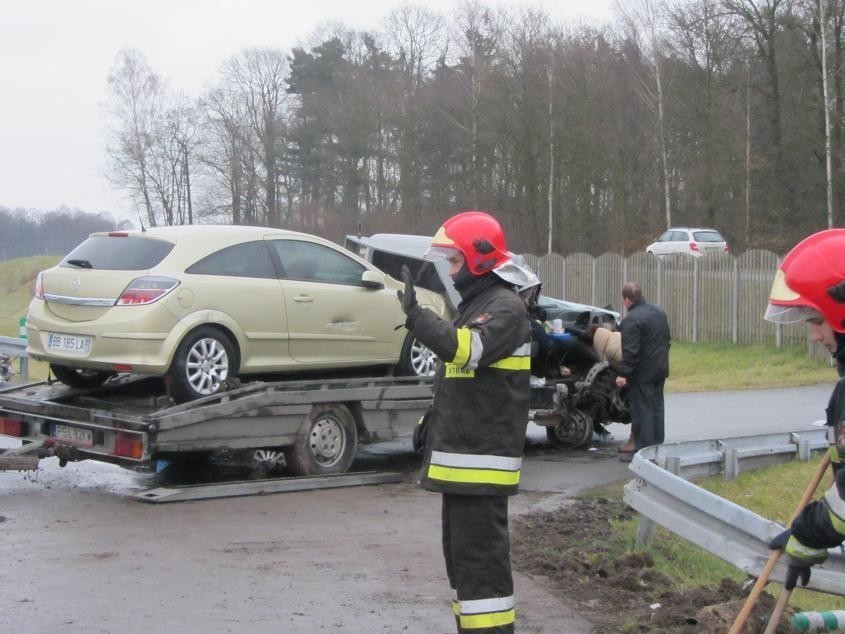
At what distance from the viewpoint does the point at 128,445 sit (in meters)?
8.38

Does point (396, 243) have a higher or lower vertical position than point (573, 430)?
higher

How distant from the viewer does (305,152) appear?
5256 cm

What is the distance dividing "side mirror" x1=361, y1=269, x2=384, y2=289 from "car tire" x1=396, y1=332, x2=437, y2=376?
2.14 ft

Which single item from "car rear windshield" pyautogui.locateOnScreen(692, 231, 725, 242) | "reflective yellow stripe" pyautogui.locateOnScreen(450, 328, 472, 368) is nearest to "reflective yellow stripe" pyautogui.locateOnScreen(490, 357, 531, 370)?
"reflective yellow stripe" pyautogui.locateOnScreen(450, 328, 472, 368)

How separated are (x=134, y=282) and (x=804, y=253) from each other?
5.95 m

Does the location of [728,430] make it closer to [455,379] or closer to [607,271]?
[455,379]

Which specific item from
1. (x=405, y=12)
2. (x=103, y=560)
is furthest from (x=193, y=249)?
(x=405, y=12)

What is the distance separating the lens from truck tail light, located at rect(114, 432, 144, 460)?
830 centimetres

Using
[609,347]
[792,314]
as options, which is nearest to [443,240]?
[792,314]

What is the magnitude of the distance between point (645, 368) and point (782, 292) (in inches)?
279

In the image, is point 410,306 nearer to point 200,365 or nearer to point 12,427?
point 200,365

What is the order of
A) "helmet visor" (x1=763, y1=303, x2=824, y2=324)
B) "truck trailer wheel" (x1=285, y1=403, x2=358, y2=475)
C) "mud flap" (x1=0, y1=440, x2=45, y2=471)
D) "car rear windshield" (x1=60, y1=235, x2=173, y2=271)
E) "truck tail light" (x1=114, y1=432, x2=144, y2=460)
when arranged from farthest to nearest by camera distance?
"truck trailer wheel" (x1=285, y1=403, x2=358, y2=475) < "car rear windshield" (x1=60, y1=235, x2=173, y2=271) < "mud flap" (x1=0, y1=440, x2=45, y2=471) < "truck tail light" (x1=114, y1=432, x2=144, y2=460) < "helmet visor" (x1=763, y1=303, x2=824, y2=324)

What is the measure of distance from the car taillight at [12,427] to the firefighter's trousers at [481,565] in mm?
5759

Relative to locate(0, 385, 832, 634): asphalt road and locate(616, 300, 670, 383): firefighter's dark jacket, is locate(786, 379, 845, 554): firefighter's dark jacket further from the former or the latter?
locate(616, 300, 670, 383): firefighter's dark jacket
